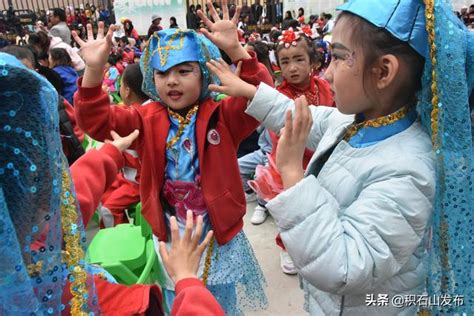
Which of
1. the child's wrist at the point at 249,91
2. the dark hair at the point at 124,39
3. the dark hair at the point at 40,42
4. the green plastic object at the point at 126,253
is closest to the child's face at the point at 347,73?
the child's wrist at the point at 249,91

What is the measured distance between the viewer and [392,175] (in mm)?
973

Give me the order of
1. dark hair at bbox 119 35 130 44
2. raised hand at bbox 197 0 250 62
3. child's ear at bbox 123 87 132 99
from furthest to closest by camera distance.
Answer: dark hair at bbox 119 35 130 44, child's ear at bbox 123 87 132 99, raised hand at bbox 197 0 250 62

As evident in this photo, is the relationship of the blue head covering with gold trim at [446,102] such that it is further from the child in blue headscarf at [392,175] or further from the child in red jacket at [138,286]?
the child in red jacket at [138,286]

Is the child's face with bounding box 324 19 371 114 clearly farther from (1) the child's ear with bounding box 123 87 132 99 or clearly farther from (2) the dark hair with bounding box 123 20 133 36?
(2) the dark hair with bounding box 123 20 133 36

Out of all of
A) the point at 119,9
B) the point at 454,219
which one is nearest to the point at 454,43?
the point at 454,219

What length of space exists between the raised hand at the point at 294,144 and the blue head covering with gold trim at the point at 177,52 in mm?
753

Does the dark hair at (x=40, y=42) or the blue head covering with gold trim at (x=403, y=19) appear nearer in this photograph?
the blue head covering with gold trim at (x=403, y=19)

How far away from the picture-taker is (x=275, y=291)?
2488mm

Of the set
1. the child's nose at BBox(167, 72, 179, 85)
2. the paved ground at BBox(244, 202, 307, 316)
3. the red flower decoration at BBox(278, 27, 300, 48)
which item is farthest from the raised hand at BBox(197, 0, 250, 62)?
the paved ground at BBox(244, 202, 307, 316)

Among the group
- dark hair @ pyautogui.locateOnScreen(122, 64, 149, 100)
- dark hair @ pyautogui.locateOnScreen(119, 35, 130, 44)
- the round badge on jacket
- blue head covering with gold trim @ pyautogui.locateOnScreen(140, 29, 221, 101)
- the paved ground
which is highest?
blue head covering with gold trim @ pyautogui.locateOnScreen(140, 29, 221, 101)

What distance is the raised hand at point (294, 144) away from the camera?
103 centimetres

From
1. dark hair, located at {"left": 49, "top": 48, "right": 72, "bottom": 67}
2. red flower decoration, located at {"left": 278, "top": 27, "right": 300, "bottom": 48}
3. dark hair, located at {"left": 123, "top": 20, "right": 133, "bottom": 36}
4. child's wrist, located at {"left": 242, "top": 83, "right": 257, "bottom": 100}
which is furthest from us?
dark hair, located at {"left": 123, "top": 20, "right": 133, "bottom": 36}

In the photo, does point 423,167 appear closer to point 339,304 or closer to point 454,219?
point 454,219

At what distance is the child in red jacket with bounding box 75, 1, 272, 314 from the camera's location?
1.67 metres
